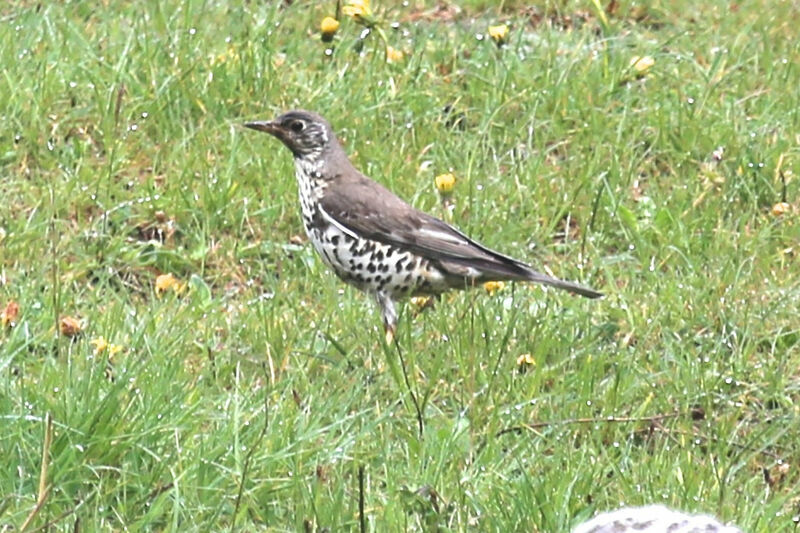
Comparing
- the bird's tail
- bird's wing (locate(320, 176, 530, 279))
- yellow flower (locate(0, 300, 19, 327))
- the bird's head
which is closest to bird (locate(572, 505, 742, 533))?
the bird's tail

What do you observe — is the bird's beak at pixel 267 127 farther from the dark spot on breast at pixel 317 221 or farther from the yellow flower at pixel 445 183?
the yellow flower at pixel 445 183

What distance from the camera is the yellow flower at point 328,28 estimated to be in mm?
7781

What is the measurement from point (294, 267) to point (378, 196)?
47cm

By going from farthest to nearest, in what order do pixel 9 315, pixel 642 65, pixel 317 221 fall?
pixel 642 65
pixel 317 221
pixel 9 315

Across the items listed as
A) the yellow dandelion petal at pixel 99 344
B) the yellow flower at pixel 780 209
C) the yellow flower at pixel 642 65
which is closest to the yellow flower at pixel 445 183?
the yellow flower at pixel 780 209

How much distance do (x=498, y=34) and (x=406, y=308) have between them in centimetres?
218

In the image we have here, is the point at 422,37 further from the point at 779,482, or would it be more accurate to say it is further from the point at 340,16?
the point at 779,482

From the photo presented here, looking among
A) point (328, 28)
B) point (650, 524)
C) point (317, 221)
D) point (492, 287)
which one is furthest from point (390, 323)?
point (650, 524)

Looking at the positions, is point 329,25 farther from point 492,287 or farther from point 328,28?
point 492,287

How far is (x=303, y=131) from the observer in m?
6.59

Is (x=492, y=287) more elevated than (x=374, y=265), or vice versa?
(x=374, y=265)

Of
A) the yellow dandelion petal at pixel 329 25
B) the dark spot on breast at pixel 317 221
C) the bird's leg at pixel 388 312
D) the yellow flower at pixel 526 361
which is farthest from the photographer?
the yellow dandelion petal at pixel 329 25

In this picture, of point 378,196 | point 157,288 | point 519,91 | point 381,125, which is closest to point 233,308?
point 157,288

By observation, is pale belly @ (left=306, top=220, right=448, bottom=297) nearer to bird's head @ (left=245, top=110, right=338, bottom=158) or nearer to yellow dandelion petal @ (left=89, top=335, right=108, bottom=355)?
bird's head @ (left=245, top=110, right=338, bottom=158)
